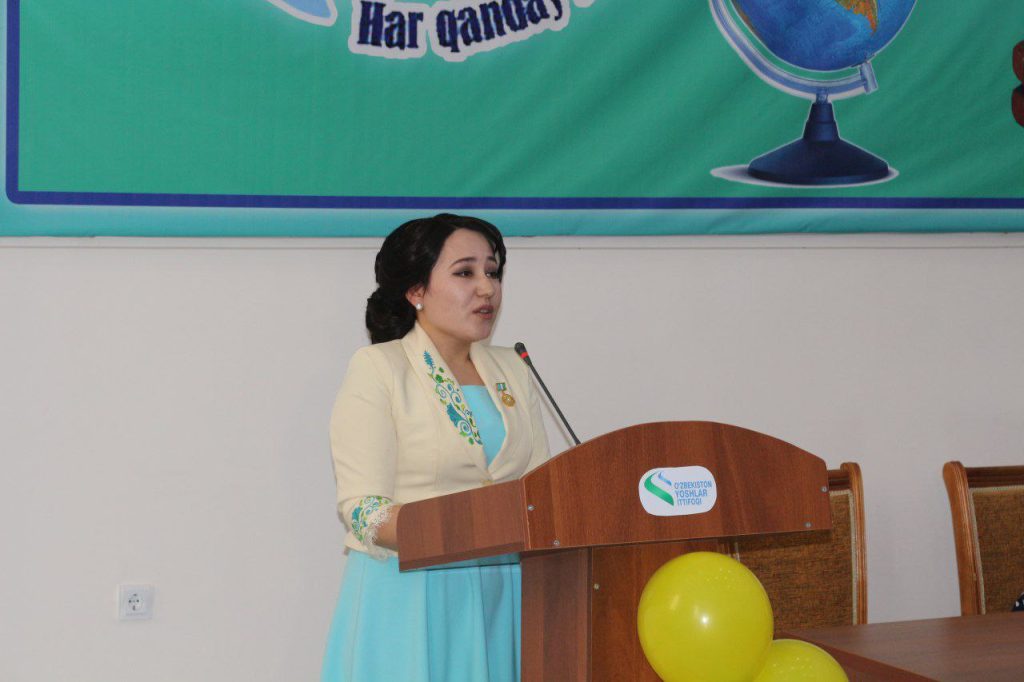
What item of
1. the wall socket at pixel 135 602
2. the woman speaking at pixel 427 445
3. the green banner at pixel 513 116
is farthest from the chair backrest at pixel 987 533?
the wall socket at pixel 135 602

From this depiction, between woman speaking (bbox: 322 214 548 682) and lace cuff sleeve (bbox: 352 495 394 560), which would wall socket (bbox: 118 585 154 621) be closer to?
woman speaking (bbox: 322 214 548 682)

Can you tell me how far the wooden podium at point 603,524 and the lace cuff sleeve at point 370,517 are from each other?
0.27 meters

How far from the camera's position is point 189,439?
2.64 m

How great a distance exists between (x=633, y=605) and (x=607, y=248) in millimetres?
1615

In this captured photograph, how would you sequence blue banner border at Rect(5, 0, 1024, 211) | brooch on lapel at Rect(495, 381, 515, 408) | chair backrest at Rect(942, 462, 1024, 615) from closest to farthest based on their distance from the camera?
1. brooch on lapel at Rect(495, 381, 515, 408)
2. blue banner border at Rect(5, 0, 1024, 211)
3. chair backrest at Rect(942, 462, 1024, 615)

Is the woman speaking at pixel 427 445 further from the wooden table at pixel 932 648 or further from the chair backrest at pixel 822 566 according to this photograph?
the chair backrest at pixel 822 566

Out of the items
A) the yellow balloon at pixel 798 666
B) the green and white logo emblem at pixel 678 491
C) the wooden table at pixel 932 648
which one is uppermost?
the green and white logo emblem at pixel 678 491

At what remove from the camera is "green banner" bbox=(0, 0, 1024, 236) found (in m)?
2.54

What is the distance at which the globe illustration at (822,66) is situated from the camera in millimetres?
2926

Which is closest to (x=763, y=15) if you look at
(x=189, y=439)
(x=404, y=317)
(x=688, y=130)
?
(x=688, y=130)

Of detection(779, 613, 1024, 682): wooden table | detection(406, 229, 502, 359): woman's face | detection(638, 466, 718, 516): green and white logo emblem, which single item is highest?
detection(406, 229, 502, 359): woman's face

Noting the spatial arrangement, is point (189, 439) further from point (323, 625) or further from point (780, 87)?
point (780, 87)

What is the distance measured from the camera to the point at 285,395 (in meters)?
2.70

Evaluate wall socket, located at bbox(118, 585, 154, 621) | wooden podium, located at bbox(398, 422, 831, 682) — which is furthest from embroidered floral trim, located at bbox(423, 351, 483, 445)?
wall socket, located at bbox(118, 585, 154, 621)
